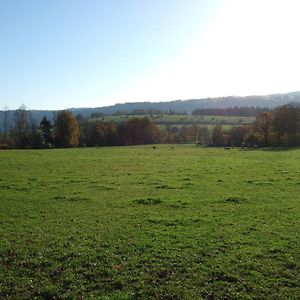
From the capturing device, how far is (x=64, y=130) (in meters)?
111

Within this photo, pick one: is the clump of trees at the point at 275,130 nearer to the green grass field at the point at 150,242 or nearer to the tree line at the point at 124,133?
the tree line at the point at 124,133

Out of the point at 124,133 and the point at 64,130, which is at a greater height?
the point at 64,130

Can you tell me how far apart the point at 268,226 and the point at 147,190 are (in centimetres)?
1184

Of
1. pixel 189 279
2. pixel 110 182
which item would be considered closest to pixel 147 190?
pixel 110 182

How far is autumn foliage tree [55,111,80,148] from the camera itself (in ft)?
361

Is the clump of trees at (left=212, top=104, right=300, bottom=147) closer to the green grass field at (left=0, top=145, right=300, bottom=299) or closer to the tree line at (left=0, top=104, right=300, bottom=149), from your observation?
the tree line at (left=0, top=104, right=300, bottom=149)

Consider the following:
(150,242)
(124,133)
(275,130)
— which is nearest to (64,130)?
(124,133)

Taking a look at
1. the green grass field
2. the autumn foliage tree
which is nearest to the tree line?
the autumn foliage tree

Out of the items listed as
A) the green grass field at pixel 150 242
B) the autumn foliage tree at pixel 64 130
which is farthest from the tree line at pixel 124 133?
the green grass field at pixel 150 242

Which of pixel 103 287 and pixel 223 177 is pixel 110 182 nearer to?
pixel 223 177

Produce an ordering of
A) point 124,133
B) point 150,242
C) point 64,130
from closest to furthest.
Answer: point 150,242
point 64,130
point 124,133

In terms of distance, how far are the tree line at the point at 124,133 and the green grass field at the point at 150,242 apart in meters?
73.0

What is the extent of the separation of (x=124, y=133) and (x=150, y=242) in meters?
120

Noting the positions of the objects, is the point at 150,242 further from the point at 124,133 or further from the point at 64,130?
the point at 124,133
